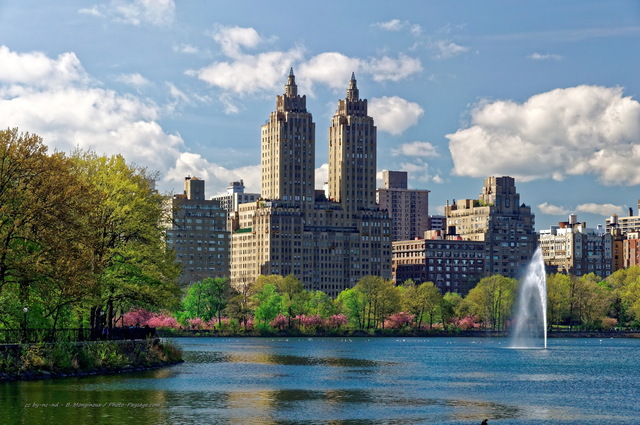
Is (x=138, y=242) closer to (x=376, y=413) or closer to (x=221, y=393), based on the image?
(x=221, y=393)

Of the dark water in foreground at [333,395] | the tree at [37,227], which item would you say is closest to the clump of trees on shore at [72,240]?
the tree at [37,227]

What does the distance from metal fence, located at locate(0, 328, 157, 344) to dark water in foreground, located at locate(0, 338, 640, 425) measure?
4056mm

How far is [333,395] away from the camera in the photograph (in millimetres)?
77875

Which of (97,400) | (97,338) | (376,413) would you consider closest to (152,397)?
(97,400)

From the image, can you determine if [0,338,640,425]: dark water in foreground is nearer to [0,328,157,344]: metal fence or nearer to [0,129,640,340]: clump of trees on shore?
[0,328,157,344]: metal fence

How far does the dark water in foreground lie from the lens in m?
63.7

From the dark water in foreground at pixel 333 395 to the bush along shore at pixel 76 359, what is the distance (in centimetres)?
179

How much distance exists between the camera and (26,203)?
75.6m

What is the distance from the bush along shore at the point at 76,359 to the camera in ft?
252

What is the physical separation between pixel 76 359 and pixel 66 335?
2136 millimetres

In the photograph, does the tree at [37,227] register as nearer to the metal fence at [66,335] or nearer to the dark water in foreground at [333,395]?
the metal fence at [66,335]

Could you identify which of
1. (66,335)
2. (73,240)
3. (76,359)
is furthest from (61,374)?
(73,240)

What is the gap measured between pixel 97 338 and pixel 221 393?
54.4 feet

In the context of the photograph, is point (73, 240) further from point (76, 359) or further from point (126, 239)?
point (126, 239)
